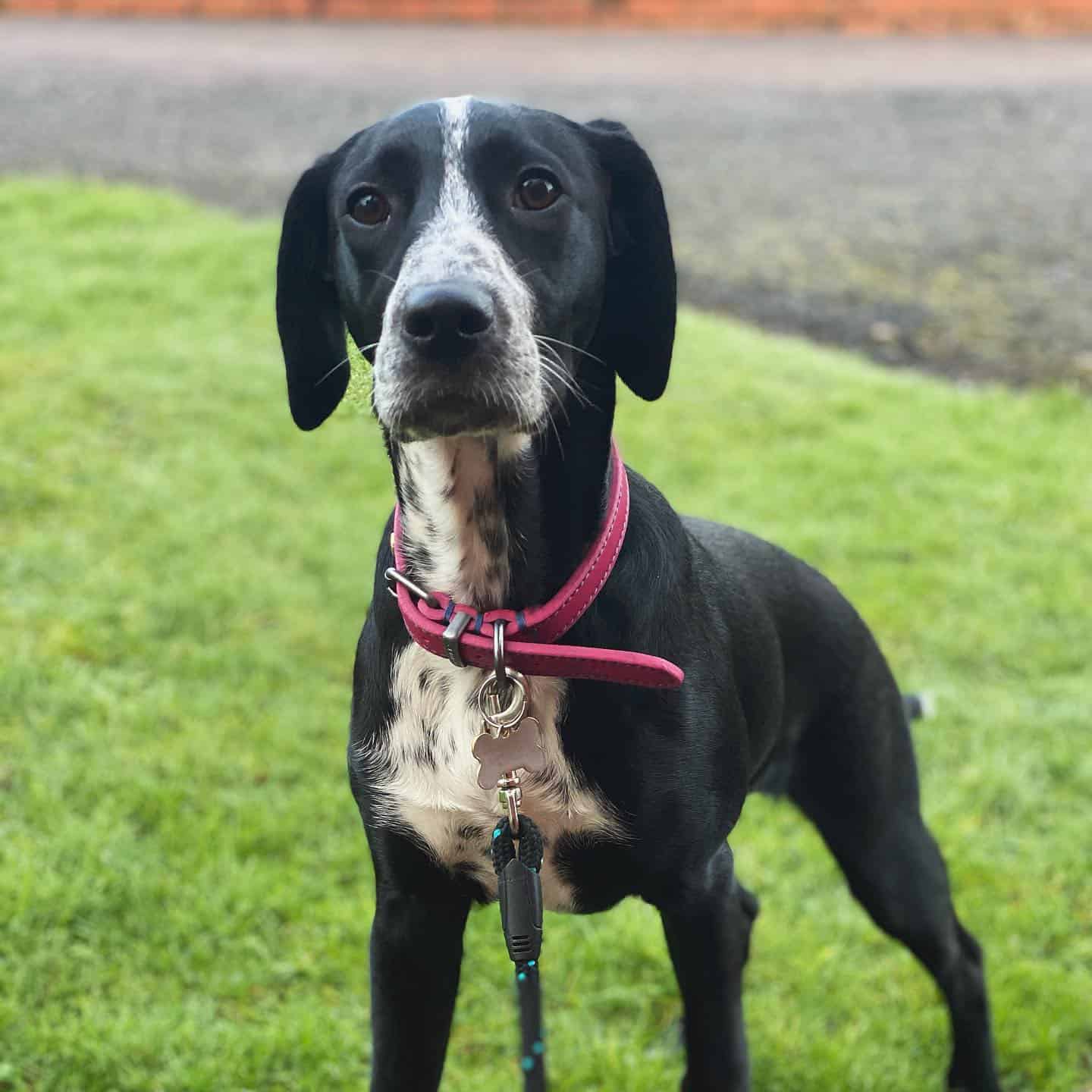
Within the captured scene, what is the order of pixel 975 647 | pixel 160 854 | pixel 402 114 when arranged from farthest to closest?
pixel 975 647 < pixel 160 854 < pixel 402 114

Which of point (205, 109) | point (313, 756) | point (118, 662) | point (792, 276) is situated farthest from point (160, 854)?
point (205, 109)

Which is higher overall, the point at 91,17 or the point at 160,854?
the point at 91,17

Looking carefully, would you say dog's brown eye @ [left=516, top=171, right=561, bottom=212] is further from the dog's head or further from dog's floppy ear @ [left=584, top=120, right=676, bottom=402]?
dog's floppy ear @ [left=584, top=120, right=676, bottom=402]

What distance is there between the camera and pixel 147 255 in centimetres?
745

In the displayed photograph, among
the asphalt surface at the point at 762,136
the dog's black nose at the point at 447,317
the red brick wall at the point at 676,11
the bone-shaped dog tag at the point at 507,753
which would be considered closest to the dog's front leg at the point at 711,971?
the bone-shaped dog tag at the point at 507,753

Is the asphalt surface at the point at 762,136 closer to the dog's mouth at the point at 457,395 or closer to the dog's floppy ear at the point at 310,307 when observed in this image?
the dog's floppy ear at the point at 310,307

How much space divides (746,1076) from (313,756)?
208 cm

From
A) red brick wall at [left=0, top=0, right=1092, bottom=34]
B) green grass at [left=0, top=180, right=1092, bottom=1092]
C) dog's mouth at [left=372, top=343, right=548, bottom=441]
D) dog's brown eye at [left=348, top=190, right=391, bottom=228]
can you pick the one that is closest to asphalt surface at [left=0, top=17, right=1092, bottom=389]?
red brick wall at [left=0, top=0, right=1092, bottom=34]

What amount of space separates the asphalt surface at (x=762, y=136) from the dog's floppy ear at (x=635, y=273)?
5118 mm

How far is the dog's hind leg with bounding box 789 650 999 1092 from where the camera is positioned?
2641mm

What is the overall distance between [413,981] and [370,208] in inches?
46.9

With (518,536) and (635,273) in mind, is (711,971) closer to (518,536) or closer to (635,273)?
(518,536)

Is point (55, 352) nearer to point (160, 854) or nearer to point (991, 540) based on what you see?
point (160, 854)

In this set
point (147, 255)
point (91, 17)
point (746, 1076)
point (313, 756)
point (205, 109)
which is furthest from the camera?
point (91, 17)
